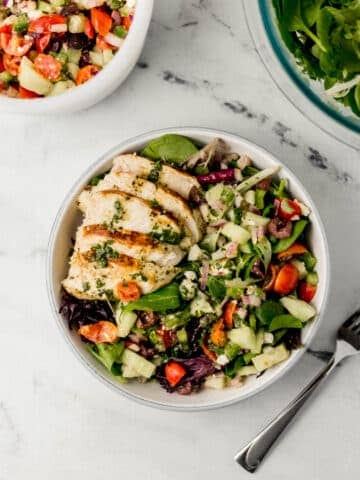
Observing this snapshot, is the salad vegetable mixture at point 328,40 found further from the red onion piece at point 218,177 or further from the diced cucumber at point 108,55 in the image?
the diced cucumber at point 108,55

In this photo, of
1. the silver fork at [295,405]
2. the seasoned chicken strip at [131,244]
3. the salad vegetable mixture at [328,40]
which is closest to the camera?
the salad vegetable mixture at [328,40]

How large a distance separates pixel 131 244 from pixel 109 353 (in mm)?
340

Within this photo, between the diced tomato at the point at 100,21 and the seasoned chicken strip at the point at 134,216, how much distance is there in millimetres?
506

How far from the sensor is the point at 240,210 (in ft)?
7.21

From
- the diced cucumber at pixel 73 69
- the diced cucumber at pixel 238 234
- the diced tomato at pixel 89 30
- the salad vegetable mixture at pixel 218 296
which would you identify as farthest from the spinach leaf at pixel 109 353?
the diced tomato at pixel 89 30

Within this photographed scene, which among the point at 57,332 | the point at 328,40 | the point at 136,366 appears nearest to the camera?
the point at 328,40

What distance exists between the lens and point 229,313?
2.18 meters

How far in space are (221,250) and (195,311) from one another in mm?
192

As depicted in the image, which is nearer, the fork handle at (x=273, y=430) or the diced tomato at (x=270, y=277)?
the diced tomato at (x=270, y=277)

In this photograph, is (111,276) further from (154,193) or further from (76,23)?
(76,23)

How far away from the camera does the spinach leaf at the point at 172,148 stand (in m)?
2.21

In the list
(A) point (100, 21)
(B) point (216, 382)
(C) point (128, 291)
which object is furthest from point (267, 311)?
(A) point (100, 21)

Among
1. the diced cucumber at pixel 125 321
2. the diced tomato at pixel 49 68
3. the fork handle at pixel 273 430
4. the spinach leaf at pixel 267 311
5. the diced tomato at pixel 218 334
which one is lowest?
the fork handle at pixel 273 430

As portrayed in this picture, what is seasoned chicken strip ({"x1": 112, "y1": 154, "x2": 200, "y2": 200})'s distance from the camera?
221 cm
